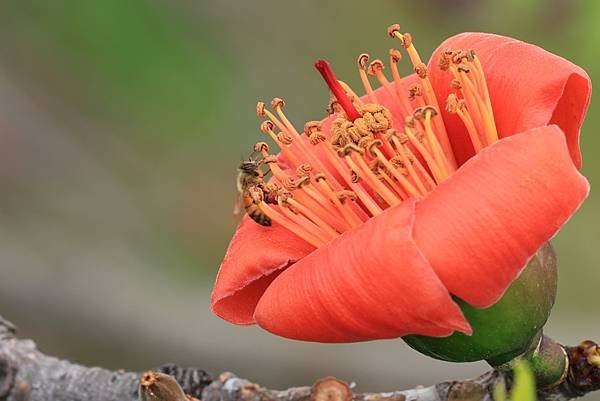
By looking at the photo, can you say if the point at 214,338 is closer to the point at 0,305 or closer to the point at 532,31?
the point at 0,305

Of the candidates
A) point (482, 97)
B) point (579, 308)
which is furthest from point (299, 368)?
point (482, 97)

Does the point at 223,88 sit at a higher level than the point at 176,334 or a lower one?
higher

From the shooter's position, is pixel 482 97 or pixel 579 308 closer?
pixel 482 97

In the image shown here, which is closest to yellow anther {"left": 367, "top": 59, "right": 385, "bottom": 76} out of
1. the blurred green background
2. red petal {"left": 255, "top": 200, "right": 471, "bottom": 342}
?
red petal {"left": 255, "top": 200, "right": 471, "bottom": 342}

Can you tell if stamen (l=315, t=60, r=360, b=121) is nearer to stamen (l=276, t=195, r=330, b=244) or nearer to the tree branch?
stamen (l=276, t=195, r=330, b=244)

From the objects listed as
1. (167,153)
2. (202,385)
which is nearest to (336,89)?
(202,385)
